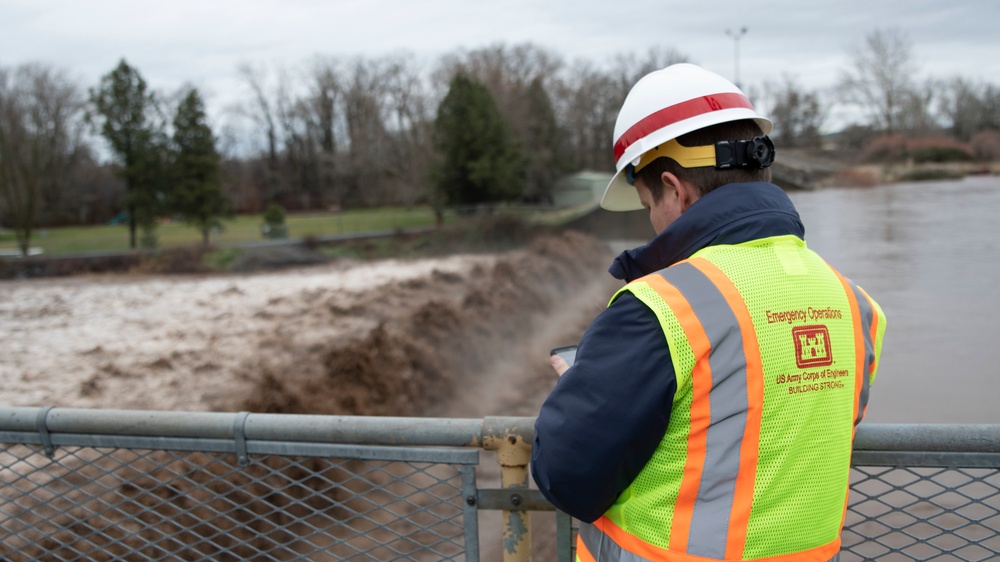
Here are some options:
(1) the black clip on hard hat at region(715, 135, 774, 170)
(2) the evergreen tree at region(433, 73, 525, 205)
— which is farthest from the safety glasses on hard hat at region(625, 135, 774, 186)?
(2) the evergreen tree at region(433, 73, 525, 205)

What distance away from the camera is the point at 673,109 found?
186cm

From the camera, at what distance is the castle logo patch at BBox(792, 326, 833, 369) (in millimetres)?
1645

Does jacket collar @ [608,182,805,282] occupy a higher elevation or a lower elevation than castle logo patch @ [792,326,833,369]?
higher

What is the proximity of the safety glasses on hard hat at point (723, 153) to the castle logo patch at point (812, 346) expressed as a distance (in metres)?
0.39

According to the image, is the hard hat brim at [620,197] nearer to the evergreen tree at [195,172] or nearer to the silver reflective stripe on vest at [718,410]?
the silver reflective stripe on vest at [718,410]

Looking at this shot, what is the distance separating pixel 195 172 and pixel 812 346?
41.2m

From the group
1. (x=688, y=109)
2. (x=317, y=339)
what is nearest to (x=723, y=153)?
(x=688, y=109)

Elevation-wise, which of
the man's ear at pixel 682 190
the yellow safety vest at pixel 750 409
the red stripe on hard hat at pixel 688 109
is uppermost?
the red stripe on hard hat at pixel 688 109

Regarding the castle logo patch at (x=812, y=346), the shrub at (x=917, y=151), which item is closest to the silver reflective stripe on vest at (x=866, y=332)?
the castle logo patch at (x=812, y=346)

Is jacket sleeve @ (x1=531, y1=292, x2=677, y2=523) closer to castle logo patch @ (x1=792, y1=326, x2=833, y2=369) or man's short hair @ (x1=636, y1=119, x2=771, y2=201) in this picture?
castle logo patch @ (x1=792, y1=326, x2=833, y2=369)

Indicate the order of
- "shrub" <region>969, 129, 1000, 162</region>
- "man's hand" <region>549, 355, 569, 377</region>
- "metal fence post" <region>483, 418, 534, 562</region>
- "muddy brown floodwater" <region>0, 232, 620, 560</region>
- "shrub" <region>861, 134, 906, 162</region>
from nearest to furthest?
"man's hand" <region>549, 355, 569, 377</region>, "metal fence post" <region>483, 418, 534, 562</region>, "muddy brown floodwater" <region>0, 232, 620, 560</region>, "shrub" <region>861, 134, 906, 162</region>, "shrub" <region>969, 129, 1000, 162</region>

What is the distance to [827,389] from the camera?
169 cm

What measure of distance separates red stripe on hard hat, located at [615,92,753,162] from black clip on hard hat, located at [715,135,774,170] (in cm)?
10

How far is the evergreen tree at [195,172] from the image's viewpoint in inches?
1545
